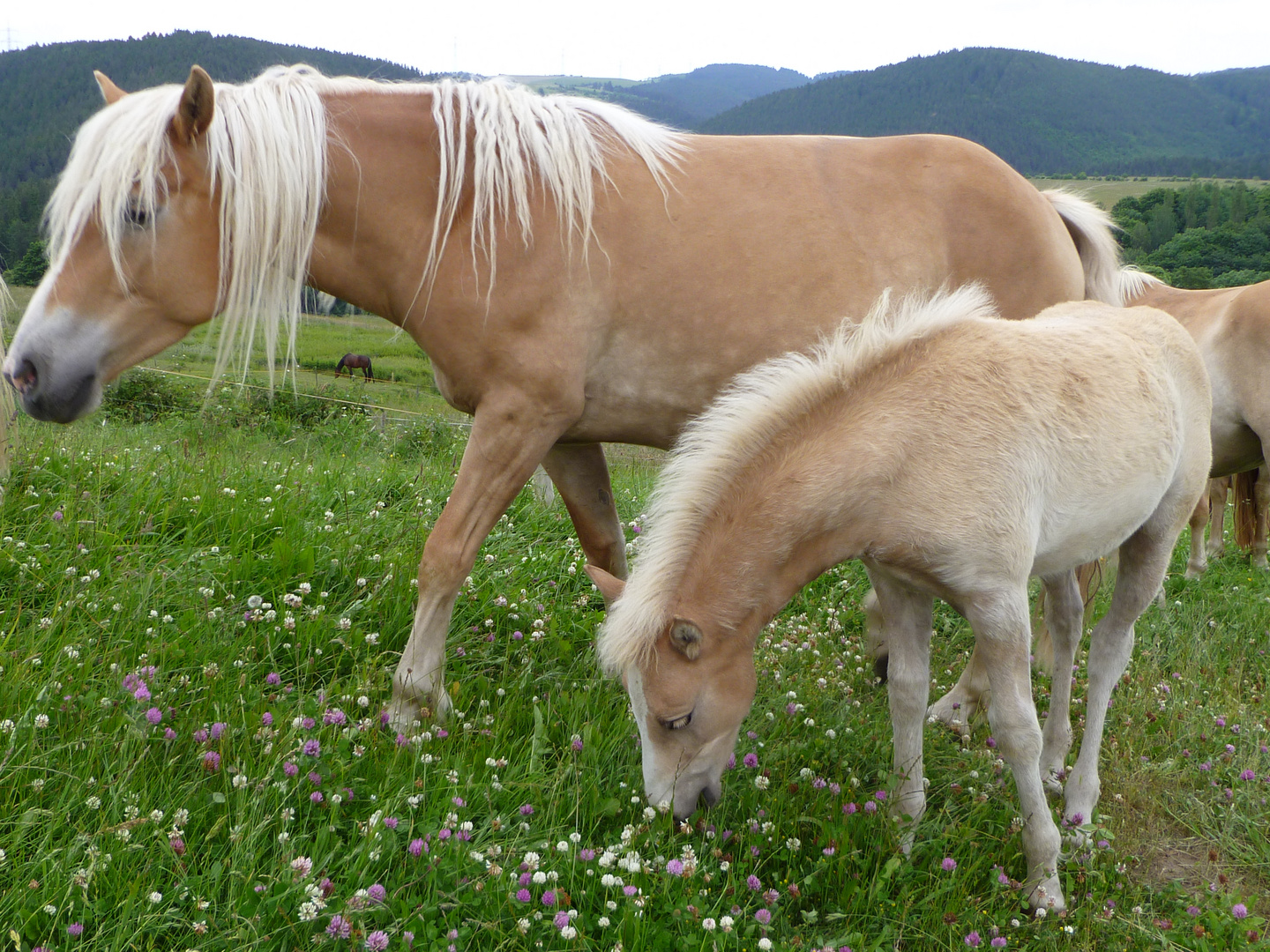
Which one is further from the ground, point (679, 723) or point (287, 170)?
point (287, 170)

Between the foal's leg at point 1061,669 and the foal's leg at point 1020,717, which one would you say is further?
the foal's leg at point 1061,669

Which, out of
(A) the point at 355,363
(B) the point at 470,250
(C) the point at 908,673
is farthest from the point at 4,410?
(A) the point at 355,363

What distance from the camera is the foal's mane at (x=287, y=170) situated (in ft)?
9.68

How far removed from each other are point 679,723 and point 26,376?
2.52 m

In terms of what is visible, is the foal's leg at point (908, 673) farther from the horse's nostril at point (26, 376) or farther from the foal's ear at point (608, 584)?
the horse's nostril at point (26, 376)

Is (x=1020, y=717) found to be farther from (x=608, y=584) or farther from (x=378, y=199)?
(x=378, y=199)

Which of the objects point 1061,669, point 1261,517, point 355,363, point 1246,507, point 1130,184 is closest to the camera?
point 1061,669

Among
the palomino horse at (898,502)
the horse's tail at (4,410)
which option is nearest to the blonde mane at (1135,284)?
the palomino horse at (898,502)

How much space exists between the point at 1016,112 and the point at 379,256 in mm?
222263

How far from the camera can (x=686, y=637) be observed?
2592mm

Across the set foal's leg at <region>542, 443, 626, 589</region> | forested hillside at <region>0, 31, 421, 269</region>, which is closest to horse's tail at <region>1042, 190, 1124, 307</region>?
foal's leg at <region>542, 443, 626, 589</region>

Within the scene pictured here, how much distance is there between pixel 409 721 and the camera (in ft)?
10.4

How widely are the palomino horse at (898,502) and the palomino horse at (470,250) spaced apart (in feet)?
1.83

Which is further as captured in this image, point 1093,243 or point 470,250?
point 1093,243
